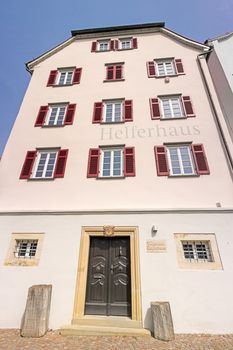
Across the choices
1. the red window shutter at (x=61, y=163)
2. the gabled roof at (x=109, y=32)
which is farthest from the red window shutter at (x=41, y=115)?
the gabled roof at (x=109, y=32)

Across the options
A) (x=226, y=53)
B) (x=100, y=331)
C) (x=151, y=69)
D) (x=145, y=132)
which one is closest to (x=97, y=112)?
(x=145, y=132)

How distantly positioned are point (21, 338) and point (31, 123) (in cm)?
882

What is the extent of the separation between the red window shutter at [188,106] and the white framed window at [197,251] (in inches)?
228

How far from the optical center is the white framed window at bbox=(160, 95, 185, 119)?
32.1 ft

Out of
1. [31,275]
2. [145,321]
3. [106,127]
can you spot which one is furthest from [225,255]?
[106,127]

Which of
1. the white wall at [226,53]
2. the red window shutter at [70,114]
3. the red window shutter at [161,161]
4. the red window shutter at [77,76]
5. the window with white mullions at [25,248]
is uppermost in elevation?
the white wall at [226,53]

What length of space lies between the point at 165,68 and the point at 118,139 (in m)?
6.17

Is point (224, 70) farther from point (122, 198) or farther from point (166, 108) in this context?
point (122, 198)

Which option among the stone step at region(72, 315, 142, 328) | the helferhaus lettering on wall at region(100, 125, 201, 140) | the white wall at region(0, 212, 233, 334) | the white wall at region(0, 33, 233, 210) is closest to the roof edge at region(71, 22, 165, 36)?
the white wall at region(0, 33, 233, 210)

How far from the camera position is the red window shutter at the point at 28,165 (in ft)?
28.0

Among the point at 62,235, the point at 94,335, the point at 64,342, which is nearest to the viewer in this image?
the point at 64,342

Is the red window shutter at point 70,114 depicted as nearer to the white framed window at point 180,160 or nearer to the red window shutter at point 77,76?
the red window shutter at point 77,76

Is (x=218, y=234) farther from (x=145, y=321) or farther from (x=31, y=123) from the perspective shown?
(x=31, y=123)

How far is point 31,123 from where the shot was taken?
Answer: 1017cm
